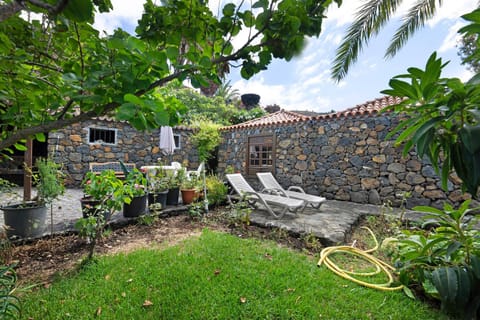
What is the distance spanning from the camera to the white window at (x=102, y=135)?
26.1ft

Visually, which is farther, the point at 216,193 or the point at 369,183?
the point at 369,183

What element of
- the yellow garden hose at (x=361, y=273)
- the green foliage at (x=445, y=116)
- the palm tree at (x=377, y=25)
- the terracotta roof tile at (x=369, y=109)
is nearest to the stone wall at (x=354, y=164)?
Result: the terracotta roof tile at (x=369, y=109)

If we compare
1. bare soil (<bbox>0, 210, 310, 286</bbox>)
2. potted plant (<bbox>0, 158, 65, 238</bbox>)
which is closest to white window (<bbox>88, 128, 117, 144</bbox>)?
potted plant (<bbox>0, 158, 65, 238</bbox>)

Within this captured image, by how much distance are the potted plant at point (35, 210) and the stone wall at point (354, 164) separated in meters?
6.25

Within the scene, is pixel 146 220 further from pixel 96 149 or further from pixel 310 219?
pixel 96 149

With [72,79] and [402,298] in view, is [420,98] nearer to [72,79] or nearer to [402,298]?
[72,79]

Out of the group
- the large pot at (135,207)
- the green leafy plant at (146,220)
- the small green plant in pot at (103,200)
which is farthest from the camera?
the large pot at (135,207)

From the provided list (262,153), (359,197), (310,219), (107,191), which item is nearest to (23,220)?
(107,191)

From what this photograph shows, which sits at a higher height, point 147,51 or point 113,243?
point 147,51

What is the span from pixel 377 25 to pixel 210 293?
6.62 m

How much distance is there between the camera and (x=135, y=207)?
4055mm

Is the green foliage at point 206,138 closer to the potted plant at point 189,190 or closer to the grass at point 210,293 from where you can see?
the potted plant at point 189,190

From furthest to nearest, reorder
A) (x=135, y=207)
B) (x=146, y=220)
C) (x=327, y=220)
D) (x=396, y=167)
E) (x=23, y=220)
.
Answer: (x=396, y=167) → (x=327, y=220) → (x=135, y=207) → (x=146, y=220) → (x=23, y=220)

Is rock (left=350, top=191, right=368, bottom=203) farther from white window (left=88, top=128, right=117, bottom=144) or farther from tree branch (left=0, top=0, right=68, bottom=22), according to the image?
white window (left=88, top=128, right=117, bottom=144)
